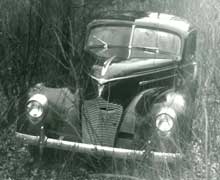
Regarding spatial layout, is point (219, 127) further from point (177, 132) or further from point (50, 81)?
point (50, 81)

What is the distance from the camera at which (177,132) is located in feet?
15.2

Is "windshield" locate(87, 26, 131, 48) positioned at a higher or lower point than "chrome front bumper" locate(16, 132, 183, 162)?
higher

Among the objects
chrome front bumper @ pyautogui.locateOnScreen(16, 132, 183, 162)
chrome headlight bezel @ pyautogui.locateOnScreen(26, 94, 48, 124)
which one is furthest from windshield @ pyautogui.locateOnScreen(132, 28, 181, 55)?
chrome front bumper @ pyautogui.locateOnScreen(16, 132, 183, 162)

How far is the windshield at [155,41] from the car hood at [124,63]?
0.31 feet

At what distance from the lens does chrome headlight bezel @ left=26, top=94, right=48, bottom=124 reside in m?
4.96

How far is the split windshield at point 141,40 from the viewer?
5.84 m

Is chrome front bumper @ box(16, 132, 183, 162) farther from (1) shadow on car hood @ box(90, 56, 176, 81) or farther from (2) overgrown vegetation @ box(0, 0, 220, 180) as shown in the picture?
(1) shadow on car hood @ box(90, 56, 176, 81)

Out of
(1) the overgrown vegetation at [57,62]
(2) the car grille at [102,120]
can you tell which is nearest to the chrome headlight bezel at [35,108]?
(1) the overgrown vegetation at [57,62]

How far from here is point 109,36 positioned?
604 centimetres

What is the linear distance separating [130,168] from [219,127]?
3.72 feet

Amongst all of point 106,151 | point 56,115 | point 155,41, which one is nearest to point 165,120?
point 106,151

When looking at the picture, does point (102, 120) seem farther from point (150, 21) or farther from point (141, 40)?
point (150, 21)

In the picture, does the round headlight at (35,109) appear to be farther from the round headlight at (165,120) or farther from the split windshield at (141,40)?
the split windshield at (141,40)

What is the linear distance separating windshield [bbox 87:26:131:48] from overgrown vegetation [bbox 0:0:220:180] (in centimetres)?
29
